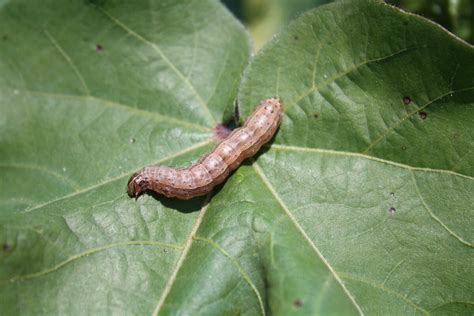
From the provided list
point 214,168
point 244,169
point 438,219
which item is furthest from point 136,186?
point 438,219

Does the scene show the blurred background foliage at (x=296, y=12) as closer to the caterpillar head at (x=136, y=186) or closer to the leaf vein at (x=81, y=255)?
the caterpillar head at (x=136, y=186)

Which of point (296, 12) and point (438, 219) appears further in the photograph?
point (296, 12)

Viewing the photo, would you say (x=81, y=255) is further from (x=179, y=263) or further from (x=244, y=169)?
(x=244, y=169)

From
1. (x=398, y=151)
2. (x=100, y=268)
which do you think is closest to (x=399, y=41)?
(x=398, y=151)

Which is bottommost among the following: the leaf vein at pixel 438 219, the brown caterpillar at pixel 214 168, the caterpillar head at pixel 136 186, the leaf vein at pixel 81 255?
the leaf vein at pixel 81 255

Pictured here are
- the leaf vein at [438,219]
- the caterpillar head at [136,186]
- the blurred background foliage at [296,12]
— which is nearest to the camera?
the leaf vein at [438,219]

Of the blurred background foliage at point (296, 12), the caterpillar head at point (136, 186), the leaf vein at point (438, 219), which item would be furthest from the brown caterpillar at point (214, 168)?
the blurred background foliage at point (296, 12)
